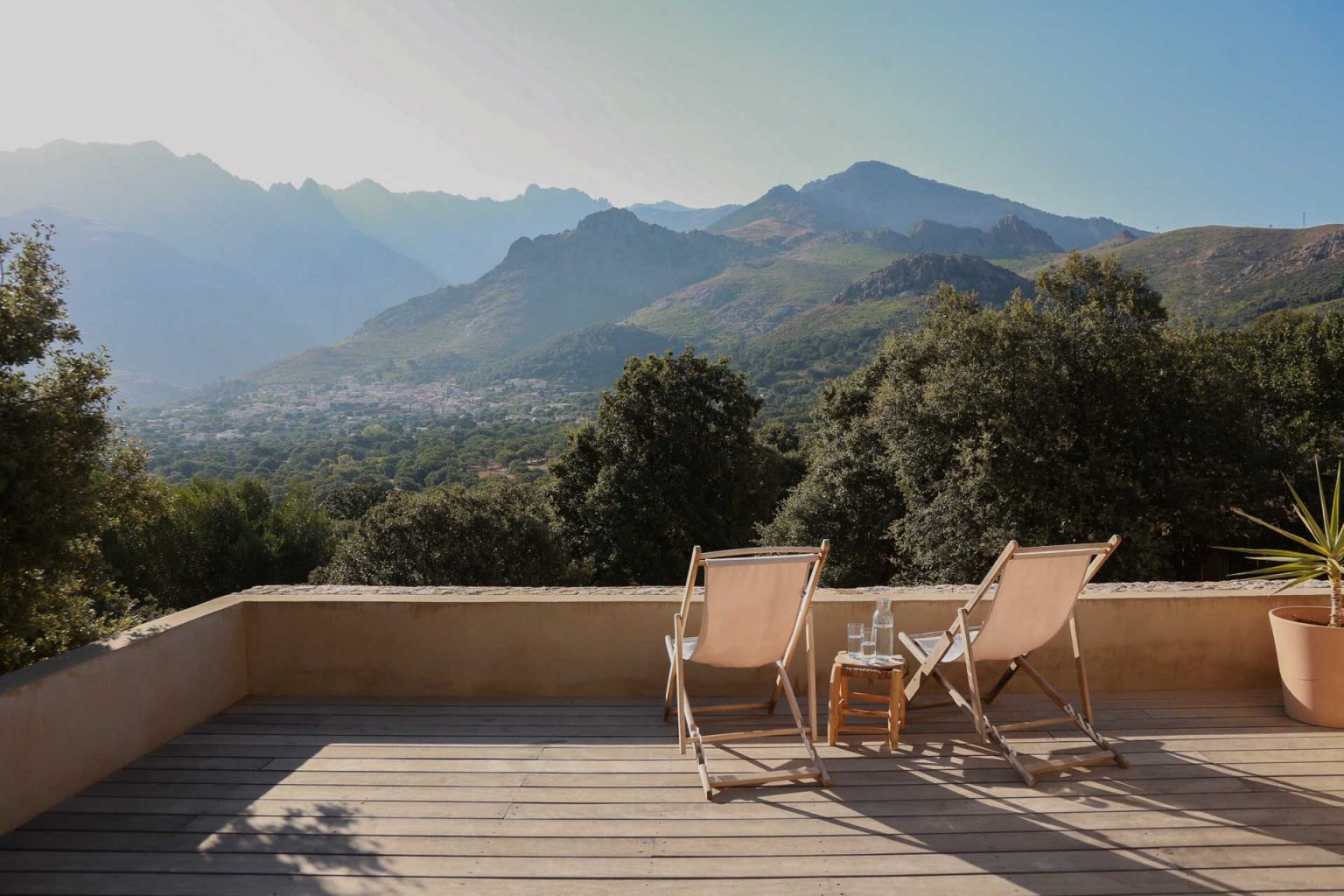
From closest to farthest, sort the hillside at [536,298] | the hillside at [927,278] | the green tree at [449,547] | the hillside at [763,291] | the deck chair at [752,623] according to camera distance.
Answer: the deck chair at [752,623] → the green tree at [449,547] → the hillside at [927,278] → the hillside at [763,291] → the hillside at [536,298]

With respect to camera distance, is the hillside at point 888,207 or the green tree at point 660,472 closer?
Result: the green tree at point 660,472

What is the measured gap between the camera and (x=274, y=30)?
13.5 meters

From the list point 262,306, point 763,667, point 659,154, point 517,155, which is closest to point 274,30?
point 763,667

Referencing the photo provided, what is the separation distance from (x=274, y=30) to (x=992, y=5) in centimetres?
1220

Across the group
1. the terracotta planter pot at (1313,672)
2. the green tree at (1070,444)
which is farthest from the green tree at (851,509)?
the terracotta planter pot at (1313,672)

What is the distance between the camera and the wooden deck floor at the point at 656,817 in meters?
2.32

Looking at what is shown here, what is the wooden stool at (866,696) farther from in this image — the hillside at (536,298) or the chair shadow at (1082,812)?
the hillside at (536,298)

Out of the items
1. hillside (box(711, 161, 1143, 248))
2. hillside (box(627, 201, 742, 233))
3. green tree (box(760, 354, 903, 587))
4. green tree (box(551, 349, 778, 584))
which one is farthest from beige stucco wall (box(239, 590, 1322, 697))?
hillside (box(627, 201, 742, 233))

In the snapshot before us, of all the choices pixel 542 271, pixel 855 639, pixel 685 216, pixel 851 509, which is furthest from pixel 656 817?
pixel 685 216

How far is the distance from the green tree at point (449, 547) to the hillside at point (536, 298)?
196 feet

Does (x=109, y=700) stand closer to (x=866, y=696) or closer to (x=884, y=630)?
A: (x=866, y=696)

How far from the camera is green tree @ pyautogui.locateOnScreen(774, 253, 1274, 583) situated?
13.0 m

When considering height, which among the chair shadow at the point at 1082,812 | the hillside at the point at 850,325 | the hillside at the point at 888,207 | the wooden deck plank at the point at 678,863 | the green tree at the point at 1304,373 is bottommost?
the chair shadow at the point at 1082,812

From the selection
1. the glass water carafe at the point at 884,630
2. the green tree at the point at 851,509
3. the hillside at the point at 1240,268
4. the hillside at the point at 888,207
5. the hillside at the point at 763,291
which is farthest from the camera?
the hillside at the point at 888,207
